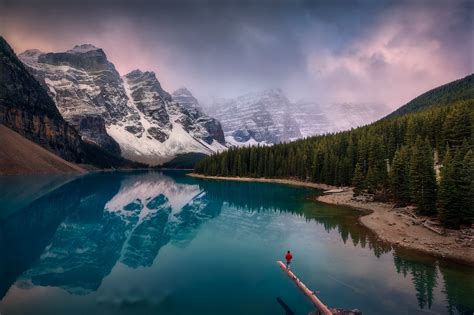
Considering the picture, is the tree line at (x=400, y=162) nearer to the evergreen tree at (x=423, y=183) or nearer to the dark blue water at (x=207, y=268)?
the evergreen tree at (x=423, y=183)

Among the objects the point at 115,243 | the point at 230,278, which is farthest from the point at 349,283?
the point at 115,243

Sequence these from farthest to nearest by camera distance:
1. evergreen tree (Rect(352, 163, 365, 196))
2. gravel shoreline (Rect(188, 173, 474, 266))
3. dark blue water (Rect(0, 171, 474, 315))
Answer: evergreen tree (Rect(352, 163, 365, 196)) → gravel shoreline (Rect(188, 173, 474, 266)) → dark blue water (Rect(0, 171, 474, 315))

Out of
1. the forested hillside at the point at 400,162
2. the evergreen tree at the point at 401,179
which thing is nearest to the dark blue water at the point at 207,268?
the forested hillside at the point at 400,162

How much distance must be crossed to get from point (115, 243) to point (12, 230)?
15321 mm

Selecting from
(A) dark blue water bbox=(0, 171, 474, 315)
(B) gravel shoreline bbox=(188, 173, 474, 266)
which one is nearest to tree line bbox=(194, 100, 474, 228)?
(B) gravel shoreline bbox=(188, 173, 474, 266)

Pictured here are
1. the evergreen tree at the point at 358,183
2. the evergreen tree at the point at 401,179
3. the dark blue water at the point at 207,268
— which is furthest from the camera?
the evergreen tree at the point at 358,183

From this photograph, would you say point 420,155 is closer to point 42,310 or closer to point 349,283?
point 349,283

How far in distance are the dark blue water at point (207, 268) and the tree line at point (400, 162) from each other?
1314 centimetres

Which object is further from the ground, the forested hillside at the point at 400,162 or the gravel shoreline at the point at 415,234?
the forested hillside at the point at 400,162

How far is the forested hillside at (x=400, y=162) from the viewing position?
47.3 m

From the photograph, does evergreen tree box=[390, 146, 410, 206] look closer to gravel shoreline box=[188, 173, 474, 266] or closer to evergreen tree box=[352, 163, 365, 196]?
gravel shoreline box=[188, 173, 474, 266]

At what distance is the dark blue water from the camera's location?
24.5 metres

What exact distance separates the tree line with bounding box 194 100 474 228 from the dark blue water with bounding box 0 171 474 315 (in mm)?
13141

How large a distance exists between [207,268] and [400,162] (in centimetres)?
5555
